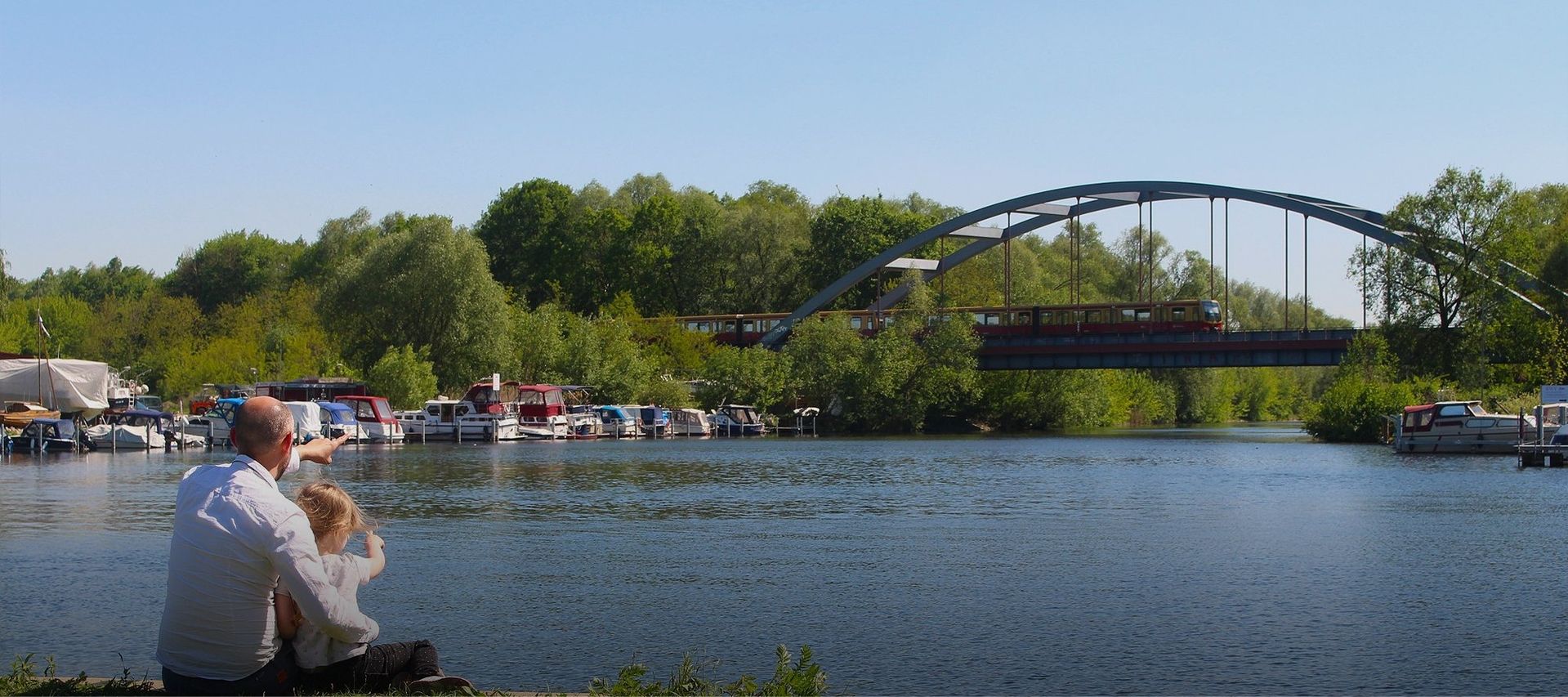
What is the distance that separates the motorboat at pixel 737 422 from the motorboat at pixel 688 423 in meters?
0.92

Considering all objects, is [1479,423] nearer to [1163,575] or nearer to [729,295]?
[1163,575]

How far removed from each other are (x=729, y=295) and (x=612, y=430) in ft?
134

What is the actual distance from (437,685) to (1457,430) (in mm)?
49605

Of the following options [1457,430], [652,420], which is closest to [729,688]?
[1457,430]

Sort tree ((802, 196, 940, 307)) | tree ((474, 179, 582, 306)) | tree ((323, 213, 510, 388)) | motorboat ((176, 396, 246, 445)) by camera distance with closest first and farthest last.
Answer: motorboat ((176, 396, 246, 445)), tree ((323, 213, 510, 388)), tree ((802, 196, 940, 307)), tree ((474, 179, 582, 306))

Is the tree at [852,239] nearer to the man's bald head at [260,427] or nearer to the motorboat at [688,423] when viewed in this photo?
the motorboat at [688,423]

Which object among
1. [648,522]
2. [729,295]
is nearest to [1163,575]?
[648,522]

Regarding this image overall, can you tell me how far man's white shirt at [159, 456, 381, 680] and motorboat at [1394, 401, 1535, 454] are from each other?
49701mm

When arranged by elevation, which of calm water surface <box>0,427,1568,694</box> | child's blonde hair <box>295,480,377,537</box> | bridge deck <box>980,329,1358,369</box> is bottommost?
calm water surface <box>0,427,1568,694</box>

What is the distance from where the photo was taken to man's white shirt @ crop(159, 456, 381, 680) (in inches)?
308

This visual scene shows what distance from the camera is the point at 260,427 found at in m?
7.86

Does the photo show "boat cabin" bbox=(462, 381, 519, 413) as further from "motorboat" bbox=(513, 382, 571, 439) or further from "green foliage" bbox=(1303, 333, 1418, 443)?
"green foliage" bbox=(1303, 333, 1418, 443)

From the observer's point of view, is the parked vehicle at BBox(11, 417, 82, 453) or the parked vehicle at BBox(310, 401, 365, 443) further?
the parked vehicle at BBox(310, 401, 365, 443)

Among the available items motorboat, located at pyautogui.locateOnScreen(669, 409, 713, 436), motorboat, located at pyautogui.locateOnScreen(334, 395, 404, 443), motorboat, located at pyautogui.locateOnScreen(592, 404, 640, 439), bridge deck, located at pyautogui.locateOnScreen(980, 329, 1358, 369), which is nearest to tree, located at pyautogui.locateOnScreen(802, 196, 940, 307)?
bridge deck, located at pyautogui.locateOnScreen(980, 329, 1358, 369)
